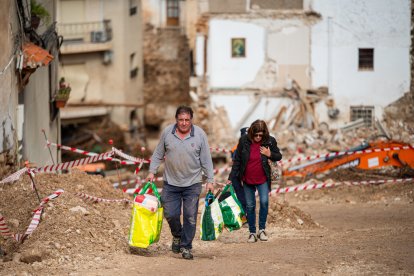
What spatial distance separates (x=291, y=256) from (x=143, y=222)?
189 centimetres

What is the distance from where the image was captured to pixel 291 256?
12.6 m

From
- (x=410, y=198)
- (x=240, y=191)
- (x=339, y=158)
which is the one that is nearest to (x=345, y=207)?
(x=410, y=198)

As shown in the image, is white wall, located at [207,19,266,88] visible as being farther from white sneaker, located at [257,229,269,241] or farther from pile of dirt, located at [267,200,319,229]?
white sneaker, located at [257,229,269,241]

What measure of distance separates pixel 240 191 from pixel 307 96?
24118mm

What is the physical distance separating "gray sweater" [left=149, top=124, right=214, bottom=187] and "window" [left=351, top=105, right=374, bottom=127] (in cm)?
2705

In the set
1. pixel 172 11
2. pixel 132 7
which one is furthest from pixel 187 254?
pixel 172 11

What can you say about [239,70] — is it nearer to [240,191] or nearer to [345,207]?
[345,207]

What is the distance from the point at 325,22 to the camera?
126 feet

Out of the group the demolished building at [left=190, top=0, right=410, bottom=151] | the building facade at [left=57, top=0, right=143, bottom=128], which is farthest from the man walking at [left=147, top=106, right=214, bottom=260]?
the building facade at [left=57, top=0, right=143, bottom=128]

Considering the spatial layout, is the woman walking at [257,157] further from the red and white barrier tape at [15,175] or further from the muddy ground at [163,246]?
the red and white barrier tape at [15,175]

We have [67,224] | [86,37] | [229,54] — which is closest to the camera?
[67,224]

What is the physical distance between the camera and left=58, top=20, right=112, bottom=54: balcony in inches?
1800

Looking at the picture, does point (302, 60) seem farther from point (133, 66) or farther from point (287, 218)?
point (287, 218)

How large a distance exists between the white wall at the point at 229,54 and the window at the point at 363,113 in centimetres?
407
